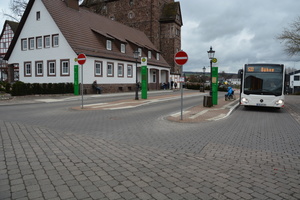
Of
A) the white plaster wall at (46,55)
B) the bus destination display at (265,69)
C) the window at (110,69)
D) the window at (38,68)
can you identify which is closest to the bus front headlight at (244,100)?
the bus destination display at (265,69)

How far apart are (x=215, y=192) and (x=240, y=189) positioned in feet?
1.41

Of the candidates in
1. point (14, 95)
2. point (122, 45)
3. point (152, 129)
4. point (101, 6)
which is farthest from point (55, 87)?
point (101, 6)

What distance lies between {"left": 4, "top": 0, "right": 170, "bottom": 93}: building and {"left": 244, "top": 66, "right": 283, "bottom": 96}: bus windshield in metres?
17.1

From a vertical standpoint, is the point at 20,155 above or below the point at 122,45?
below

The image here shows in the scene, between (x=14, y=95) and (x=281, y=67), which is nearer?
(x=281, y=67)

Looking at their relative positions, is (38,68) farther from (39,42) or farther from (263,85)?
(263,85)

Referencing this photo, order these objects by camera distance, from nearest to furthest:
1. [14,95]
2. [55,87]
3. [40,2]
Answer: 1. [14,95]
2. [55,87]
3. [40,2]

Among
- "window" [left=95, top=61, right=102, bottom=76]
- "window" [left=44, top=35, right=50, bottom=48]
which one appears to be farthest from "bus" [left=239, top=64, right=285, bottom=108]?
"window" [left=44, top=35, right=50, bottom=48]

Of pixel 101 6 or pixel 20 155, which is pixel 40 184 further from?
pixel 101 6

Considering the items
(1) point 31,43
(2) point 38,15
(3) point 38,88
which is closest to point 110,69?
(1) point 31,43

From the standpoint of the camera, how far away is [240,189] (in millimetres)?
3848

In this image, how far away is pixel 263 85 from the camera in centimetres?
1477

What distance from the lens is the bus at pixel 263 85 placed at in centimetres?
1451

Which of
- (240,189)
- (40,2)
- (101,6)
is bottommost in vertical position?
Result: (240,189)
